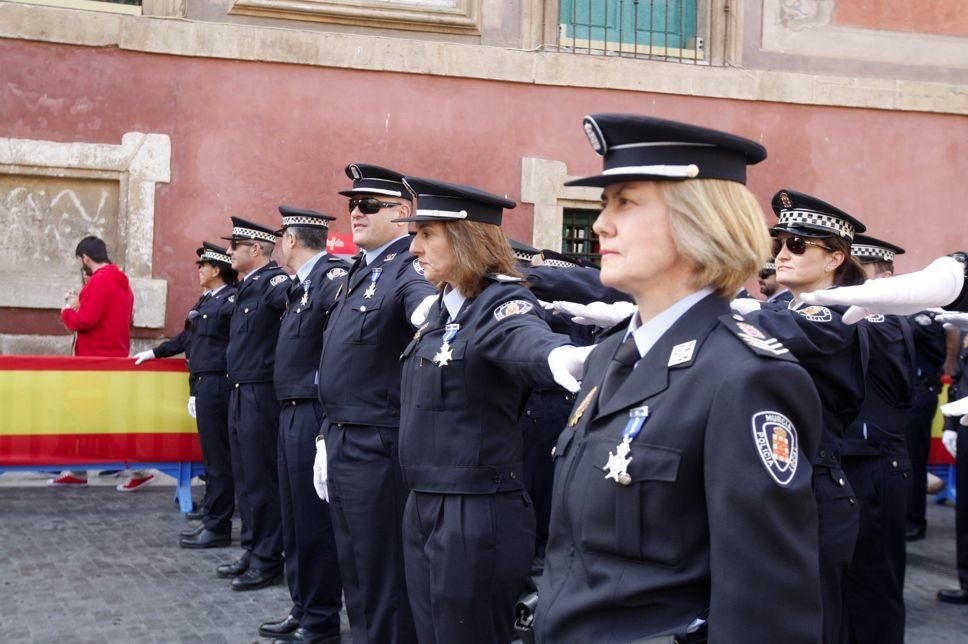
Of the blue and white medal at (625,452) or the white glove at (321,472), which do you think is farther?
the white glove at (321,472)

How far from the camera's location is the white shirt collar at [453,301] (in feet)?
13.5

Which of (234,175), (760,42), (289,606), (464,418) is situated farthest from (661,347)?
(760,42)

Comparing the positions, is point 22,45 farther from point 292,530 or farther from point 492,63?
point 292,530

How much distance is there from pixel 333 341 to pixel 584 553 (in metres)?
3.15

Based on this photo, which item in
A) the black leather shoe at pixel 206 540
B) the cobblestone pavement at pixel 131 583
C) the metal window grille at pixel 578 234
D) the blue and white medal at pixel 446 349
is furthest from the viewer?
the metal window grille at pixel 578 234

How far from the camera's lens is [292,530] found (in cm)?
621

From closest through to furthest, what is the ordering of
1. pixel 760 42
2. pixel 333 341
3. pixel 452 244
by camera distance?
pixel 452 244 < pixel 333 341 < pixel 760 42

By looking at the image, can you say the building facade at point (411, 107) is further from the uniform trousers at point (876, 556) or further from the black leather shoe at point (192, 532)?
the uniform trousers at point (876, 556)

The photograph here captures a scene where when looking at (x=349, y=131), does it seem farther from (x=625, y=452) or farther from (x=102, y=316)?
(x=625, y=452)

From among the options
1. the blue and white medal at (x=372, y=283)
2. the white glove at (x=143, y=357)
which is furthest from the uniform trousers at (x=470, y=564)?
the white glove at (x=143, y=357)

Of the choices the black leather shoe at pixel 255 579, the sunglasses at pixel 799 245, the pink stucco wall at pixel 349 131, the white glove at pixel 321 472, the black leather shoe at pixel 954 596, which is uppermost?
the pink stucco wall at pixel 349 131

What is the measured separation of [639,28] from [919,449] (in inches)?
235

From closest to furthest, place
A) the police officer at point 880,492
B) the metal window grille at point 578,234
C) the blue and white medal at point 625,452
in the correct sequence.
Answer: the blue and white medal at point 625,452, the police officer at point 880,492, the metal window grille at point 578,234

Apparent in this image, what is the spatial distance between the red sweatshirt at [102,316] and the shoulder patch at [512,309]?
681cm
